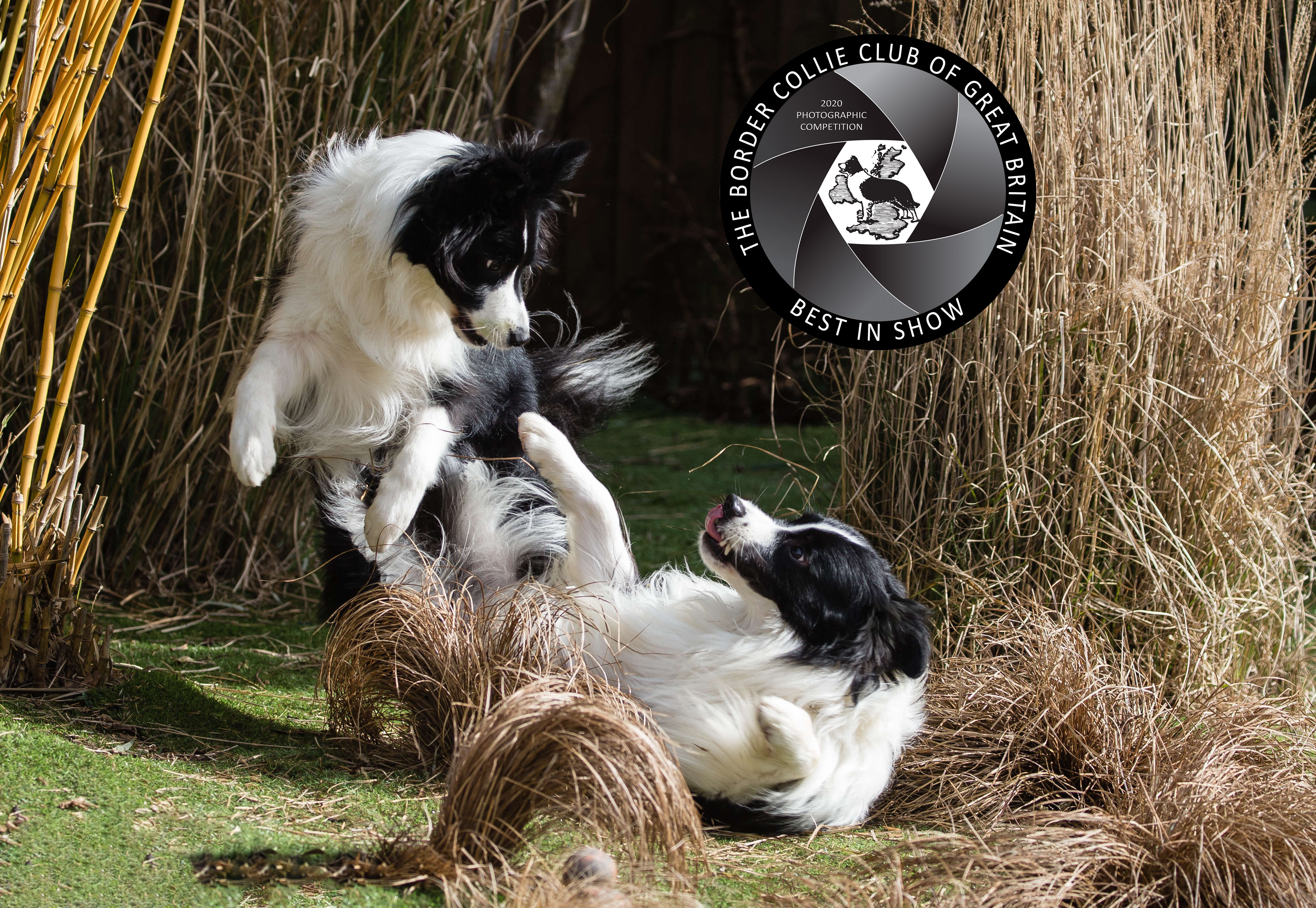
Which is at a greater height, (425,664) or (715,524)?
(715,524)

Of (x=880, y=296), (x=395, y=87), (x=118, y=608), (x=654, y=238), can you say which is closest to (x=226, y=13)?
(x=395, y=87)

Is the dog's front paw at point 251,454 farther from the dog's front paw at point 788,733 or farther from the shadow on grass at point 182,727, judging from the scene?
the dog's front paw at point 788,733

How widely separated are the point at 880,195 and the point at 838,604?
4.68 feet

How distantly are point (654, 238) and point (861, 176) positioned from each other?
14.2 ft

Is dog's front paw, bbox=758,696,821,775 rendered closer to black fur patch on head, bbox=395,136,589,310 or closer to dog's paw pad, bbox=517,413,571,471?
dog's paw pad, bbox=517,413,571,471

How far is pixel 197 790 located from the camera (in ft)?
6.80

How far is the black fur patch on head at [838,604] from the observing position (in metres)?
2.33

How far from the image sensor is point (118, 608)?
348 centimetres

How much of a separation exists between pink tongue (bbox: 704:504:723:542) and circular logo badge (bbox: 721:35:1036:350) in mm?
845

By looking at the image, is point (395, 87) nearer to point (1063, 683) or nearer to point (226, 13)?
point (226, 13)

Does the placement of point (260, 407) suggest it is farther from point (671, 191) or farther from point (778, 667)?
point (671, 191)

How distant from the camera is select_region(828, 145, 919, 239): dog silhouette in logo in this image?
321 cm

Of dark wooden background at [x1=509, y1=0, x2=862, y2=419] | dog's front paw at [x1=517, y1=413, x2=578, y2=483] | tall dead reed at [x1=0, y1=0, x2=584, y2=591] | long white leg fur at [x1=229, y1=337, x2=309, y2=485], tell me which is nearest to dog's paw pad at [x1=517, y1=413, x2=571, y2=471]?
dog's front paw at [x1=517, y1=413, x2=578, y2=483]

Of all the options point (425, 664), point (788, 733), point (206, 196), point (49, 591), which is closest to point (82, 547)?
point (49, 591)
